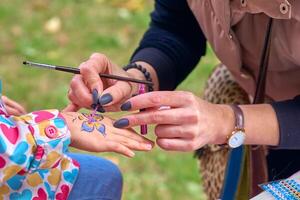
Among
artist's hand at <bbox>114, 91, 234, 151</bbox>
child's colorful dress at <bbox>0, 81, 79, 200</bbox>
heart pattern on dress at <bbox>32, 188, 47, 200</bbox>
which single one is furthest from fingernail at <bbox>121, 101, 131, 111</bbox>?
heart pattern on dress at <bbox>32, 188, 47, 200</bbox>

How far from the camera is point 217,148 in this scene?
1.58 metres

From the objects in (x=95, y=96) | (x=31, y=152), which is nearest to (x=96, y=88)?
(x=95, y=96)

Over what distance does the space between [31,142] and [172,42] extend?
0.65 metres

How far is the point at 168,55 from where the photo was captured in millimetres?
1636

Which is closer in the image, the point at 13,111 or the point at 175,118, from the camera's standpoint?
the point at 175,118

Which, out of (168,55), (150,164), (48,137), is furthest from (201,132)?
(150,164)

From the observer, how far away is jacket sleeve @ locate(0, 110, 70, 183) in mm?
1084

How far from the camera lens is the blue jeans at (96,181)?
1.30 m

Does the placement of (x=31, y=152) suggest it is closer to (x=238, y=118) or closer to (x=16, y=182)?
(x=16, y=182)

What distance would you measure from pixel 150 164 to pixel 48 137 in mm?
1346

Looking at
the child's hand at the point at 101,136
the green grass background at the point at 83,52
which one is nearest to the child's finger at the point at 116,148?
the child's hand at the point at 101,136

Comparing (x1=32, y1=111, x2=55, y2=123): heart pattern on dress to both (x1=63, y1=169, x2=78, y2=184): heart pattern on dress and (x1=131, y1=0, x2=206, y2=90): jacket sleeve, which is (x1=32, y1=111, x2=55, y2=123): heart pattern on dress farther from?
(x1=131, y1=0, x2=206, y2=90): jacket sleeve

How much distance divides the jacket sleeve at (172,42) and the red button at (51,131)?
506 mm

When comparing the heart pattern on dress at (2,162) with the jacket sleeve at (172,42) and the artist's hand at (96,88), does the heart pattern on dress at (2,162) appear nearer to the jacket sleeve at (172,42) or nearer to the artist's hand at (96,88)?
the artist's hand at (96,88)
